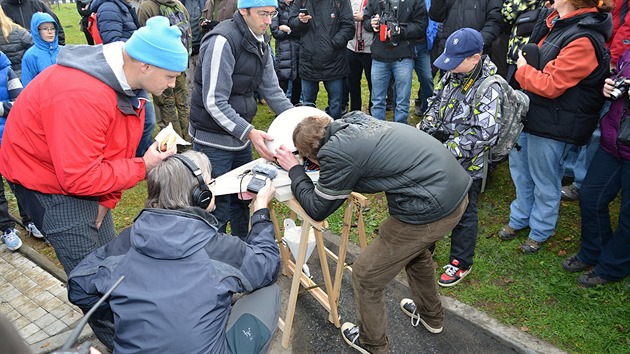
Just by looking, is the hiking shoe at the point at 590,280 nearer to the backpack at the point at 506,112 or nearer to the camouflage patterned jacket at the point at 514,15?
the backpack at the point at 506,112

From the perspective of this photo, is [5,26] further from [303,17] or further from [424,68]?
[424,68]

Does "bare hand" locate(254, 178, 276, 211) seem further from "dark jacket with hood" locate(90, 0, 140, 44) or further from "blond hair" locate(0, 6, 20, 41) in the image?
"blond hair" locate(0, 6, 20, 41)

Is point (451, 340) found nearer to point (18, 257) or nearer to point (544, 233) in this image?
point (544, 233)

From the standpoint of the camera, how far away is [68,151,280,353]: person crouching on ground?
1.90 metres

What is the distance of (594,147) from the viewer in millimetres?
4586

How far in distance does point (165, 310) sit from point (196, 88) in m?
2.14

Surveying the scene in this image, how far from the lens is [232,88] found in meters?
3.56

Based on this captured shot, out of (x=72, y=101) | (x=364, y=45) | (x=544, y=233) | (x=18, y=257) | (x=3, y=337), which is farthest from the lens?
(x=364, y=45)

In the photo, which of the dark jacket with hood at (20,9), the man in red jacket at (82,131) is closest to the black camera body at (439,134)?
the man in red jacket at (82,131)

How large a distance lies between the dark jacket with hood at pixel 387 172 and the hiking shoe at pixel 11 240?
336 centimetres

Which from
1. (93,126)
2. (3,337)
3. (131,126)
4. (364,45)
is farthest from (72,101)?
(364,45)

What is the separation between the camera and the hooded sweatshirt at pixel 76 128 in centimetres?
244

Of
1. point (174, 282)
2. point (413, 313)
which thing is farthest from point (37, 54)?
point (413, 313)

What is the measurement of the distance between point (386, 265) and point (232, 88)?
1759 millimetres
